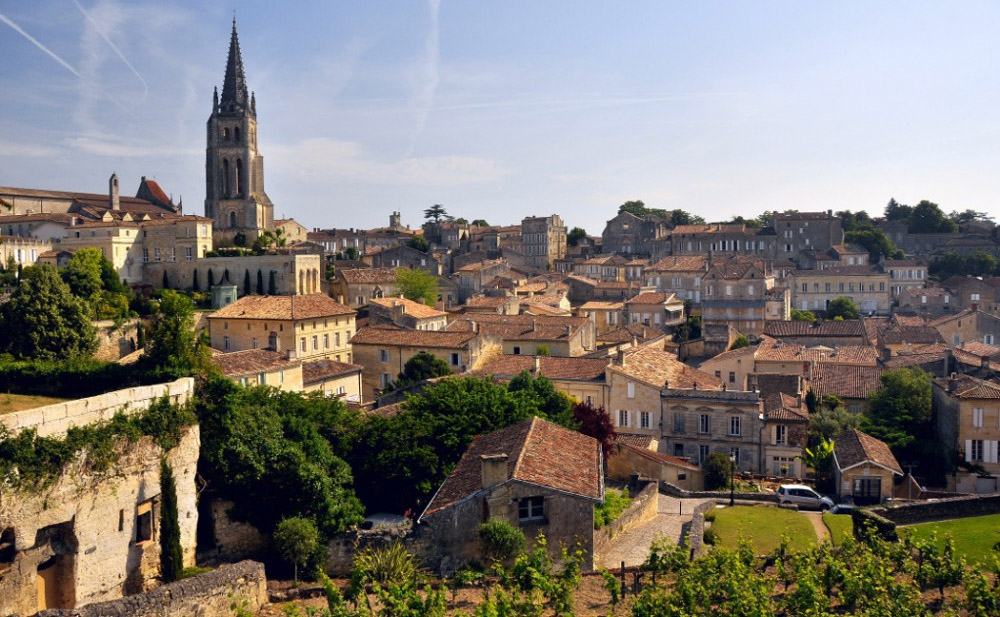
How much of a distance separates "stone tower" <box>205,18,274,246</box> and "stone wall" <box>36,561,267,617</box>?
2797 inches

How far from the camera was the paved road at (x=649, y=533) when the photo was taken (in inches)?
888

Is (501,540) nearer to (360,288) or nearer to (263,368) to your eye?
(263,368)

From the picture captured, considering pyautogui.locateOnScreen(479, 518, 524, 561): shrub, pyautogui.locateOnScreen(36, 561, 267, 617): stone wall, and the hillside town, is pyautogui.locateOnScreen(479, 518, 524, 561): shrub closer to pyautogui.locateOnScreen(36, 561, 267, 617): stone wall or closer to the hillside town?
the hillside town

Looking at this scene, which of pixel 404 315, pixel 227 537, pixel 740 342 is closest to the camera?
pixel 227 537

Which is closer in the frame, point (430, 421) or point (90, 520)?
point (90, 520)

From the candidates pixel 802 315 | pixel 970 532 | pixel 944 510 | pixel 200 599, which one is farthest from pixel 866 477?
pixel 802 315

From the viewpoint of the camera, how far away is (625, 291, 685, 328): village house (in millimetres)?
68812

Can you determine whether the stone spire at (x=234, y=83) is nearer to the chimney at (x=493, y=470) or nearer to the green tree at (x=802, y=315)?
the green tree at (x=802, y=315)

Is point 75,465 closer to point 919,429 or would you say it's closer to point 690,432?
point 690,432

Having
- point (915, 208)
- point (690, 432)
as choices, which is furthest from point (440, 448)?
point (915, 208)

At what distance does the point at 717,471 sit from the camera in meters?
34.4

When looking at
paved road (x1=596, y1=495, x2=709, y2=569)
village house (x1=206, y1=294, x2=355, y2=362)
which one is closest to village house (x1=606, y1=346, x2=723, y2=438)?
paved road (x1=596, y1=495, x2=709, y2=569)

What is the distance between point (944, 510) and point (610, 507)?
9.09 m

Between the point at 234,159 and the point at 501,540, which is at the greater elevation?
the point at 234,159
